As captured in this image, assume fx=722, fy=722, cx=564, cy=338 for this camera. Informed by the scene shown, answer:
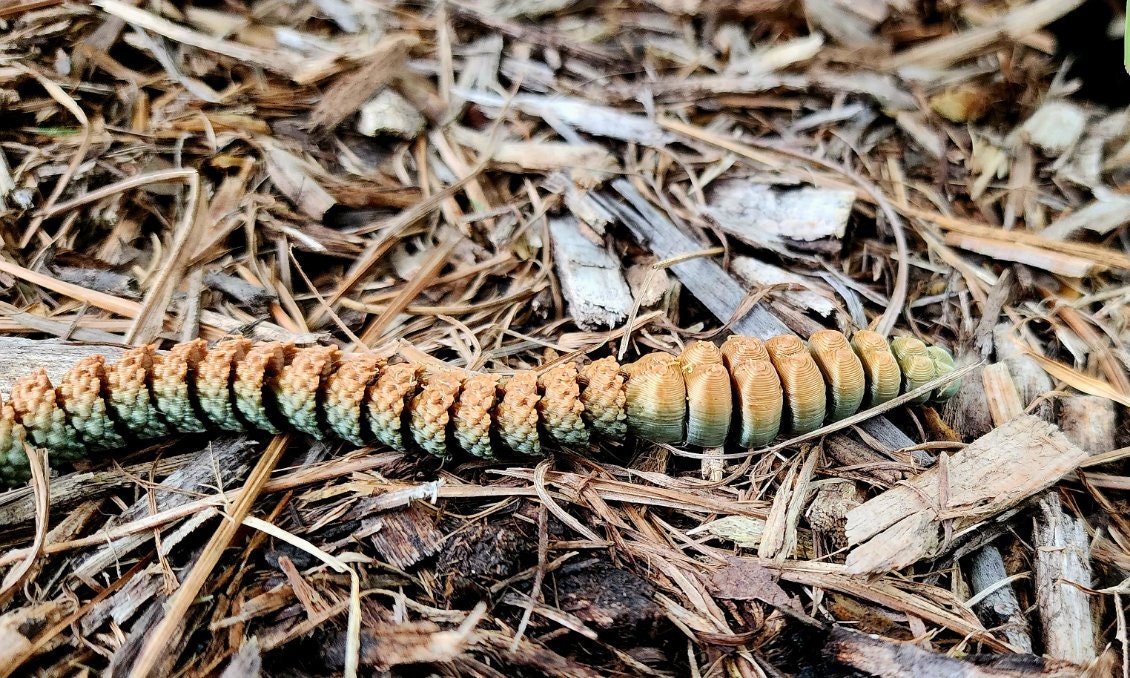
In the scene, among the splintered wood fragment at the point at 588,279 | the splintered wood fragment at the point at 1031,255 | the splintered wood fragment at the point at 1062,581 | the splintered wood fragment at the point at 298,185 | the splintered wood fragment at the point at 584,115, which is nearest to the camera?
the splintered wood fragment at the point at 1062,581

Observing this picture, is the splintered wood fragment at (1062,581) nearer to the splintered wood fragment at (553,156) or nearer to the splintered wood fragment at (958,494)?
the splintered wood fragment at (958,494)

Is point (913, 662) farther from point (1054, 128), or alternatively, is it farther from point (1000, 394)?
point (1054, 128)

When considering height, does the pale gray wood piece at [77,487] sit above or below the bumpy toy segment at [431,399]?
below

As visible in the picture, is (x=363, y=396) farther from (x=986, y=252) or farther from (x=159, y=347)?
(x=986, y=252)

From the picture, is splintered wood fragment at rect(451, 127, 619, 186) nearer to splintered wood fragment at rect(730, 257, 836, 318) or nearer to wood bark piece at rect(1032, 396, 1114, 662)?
splintered wood fragment at rect(730, 257, 836, 318)

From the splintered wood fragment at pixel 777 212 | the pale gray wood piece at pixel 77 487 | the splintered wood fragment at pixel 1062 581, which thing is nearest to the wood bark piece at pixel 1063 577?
the splintered wood fragment at pixel 1062 581

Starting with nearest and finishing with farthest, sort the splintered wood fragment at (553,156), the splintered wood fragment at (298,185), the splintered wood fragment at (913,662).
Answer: the splintered wood fragment at (913,662)
the splintered wood fragment at (298,185)
the splintered wood fragment at (553,156)

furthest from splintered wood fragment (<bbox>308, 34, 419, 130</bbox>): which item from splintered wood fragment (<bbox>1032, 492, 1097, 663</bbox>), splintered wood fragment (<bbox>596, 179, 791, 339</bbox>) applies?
splintered wood fragment (<bbox>1032, 492, 1097, 663</bbox>)
